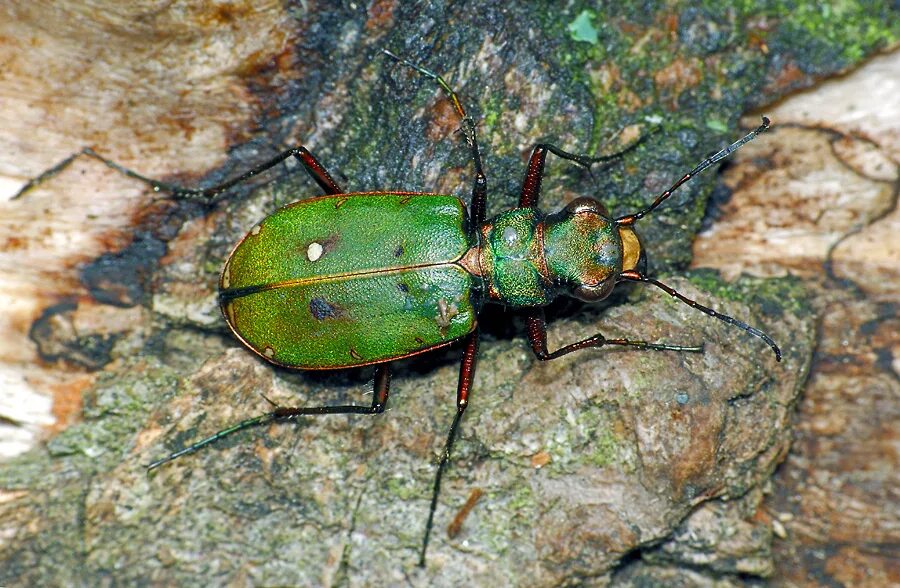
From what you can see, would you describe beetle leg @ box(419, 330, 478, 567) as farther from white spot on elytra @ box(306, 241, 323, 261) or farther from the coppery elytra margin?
white spot on elytra @ box(306, 241, 323, 261)

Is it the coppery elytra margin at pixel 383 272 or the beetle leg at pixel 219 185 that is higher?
the beetle leg at pixel 219 185

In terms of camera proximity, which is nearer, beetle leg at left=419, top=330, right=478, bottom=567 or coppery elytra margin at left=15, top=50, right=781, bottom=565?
beetle leg at left=419, top=330, right=478, bottom=567

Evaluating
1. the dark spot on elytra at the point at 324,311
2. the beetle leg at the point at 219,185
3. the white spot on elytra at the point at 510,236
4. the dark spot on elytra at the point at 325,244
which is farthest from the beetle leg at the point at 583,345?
the beetle leg at the point at 219,185

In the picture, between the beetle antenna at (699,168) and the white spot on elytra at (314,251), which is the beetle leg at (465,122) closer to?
the beetle antenna at (699,168)

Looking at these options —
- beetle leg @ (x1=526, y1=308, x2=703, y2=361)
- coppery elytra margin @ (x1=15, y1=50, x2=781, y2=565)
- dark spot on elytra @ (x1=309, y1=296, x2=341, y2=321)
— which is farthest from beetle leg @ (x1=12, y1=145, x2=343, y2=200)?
beetle leg @ (x1=526, y1=308, x2=703, y2=361)

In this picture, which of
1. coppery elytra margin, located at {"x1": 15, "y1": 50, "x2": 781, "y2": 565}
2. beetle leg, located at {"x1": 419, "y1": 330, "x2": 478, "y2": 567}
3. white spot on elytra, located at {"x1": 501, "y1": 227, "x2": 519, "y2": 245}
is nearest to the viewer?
beetle leg, located at {"x1": 419, "y1": 330, "x2": 478, "y2": 567}

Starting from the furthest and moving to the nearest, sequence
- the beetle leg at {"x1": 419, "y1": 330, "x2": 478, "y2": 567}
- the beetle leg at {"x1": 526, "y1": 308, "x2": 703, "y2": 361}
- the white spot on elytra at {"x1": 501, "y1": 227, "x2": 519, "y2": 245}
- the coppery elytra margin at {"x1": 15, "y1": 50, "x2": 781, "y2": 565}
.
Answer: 1. the white spot on elytra at {"x1": 501, "y1": 227, "x2": 519, "y2": 245}
2. the coppery elytra margin at {"x1": 15, "y1": 50, "x2": 781, "y2": 565}
3. the beetle leg at {"x1": 526, "y1": 308, "x2": 703, "y2": 361}
4. the beetle leg at {"x1": 419, "y1": 330, "x2": 478, "y2": 567}

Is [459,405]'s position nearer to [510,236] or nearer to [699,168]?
[510,236]

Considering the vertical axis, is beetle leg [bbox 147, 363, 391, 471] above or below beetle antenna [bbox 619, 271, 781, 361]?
above
